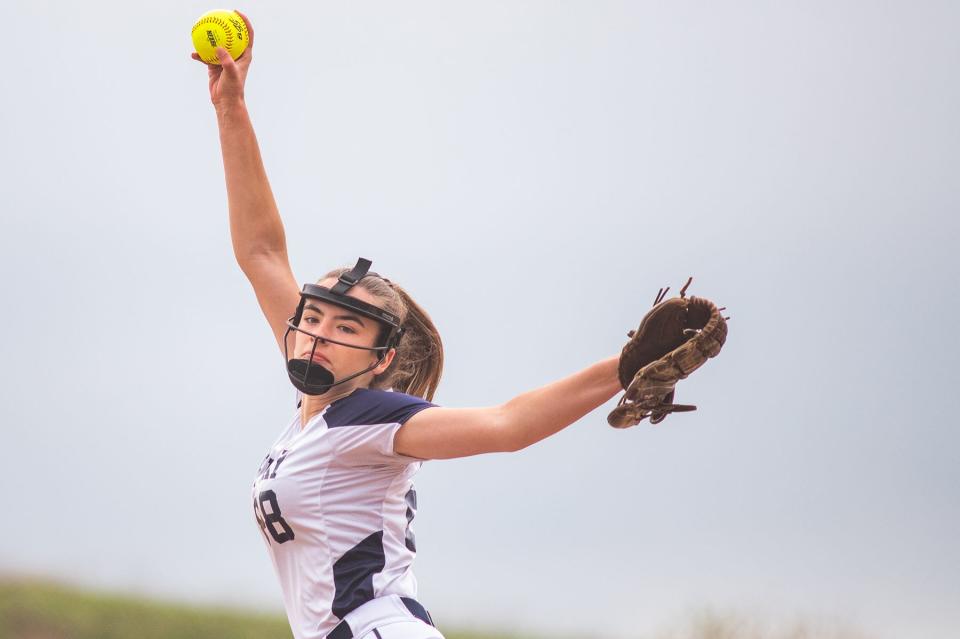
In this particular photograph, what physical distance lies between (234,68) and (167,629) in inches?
301

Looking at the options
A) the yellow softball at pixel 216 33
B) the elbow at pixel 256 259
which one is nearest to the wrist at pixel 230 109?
the yellow softball at pixel 216 33

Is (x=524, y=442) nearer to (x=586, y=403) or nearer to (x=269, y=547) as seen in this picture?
(x=586, y=403)

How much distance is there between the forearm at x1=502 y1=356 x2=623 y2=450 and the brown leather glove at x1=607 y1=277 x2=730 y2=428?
0.14 feet

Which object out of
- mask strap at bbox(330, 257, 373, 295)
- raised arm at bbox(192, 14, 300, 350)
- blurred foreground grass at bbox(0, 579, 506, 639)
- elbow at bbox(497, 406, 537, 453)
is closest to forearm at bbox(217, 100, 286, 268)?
raised arm at bbox(192, 14, 300, 350)

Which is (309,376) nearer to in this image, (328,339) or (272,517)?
(328,339)

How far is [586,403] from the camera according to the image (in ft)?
9.03

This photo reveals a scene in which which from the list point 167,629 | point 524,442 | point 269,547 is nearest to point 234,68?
point 269,547

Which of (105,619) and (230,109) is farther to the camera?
(105,619)

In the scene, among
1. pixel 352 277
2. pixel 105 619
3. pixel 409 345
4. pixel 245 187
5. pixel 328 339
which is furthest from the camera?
pixel 105 619

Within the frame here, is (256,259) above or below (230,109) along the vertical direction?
below

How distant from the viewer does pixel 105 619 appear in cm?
1045

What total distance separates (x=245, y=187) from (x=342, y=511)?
147 centimetres

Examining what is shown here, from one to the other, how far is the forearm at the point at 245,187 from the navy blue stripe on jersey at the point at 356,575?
139 cm

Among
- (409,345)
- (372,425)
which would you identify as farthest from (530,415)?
(409,345)
